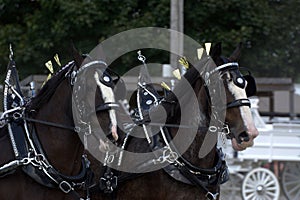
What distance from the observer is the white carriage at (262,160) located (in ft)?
44.4

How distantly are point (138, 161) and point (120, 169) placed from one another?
0.62 feet

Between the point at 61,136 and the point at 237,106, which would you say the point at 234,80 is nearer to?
the point at 237,106

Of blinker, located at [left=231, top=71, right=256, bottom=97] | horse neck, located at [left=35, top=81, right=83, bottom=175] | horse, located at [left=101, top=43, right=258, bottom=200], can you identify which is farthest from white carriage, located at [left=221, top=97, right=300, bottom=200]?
horse neck, located at [left=35, top=81, right=83, bottom=175]

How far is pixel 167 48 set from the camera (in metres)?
15.6

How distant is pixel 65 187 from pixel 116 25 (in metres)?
10.1

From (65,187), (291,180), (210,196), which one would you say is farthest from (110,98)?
(291,180)

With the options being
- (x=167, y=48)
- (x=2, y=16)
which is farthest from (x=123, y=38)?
(x=2, y=16)

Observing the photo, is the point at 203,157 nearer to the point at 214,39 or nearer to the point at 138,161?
the point at 138,161

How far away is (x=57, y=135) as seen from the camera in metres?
6.16

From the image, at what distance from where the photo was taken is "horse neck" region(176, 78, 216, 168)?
252 inches

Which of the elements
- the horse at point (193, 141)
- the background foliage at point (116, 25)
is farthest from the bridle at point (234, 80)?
the background foliage at point (116, 25)

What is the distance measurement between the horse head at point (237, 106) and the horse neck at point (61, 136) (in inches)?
49.9

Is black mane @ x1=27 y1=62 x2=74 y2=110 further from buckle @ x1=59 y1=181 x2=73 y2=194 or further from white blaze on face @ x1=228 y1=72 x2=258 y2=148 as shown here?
white blaze on face @ x1=228 y1=72 x2=258 y2=148

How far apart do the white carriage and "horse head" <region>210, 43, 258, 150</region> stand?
7.09 m
